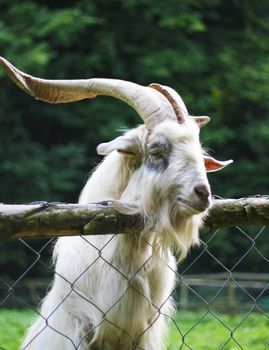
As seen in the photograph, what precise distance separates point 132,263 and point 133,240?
12cm

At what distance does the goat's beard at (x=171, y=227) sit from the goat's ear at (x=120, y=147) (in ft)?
1.26

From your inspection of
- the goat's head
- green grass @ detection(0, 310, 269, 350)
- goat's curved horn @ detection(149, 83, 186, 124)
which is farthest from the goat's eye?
green grass @ detection(0, 310, 269, 350)

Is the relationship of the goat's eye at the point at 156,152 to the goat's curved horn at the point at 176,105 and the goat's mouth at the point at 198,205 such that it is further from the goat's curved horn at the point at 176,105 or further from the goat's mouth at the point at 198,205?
the goat's mouth at the point at 198,205

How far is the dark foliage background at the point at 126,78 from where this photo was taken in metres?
15.8

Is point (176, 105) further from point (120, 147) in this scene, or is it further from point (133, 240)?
point (133, 240)

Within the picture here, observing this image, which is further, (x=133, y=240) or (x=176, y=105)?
(x=176, y=105)

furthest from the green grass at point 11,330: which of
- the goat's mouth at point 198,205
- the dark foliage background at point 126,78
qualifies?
the dark foliage background at point 126,78

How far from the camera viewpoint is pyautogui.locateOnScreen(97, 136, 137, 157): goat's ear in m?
3.79

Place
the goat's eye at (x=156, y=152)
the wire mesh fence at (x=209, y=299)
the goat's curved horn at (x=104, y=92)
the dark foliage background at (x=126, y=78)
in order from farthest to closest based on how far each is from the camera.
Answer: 1. the dark foliage background at (x=126, y=78)
2. the wire mesh fence at (x=209, y=299)
3. the goat's curved horn at (x=104, y=92)
4. the goat's eye at (x=156, y=152)

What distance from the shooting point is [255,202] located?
3311 millimetres

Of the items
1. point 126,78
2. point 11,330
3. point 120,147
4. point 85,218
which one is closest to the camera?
point 85,218

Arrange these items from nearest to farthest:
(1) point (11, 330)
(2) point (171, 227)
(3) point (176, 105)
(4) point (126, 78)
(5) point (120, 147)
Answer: (2) point (171, 227) → (5) point (120, 147) → (3) point (176, 105) → (1) point (11, 330) → (4) point (126, 78)

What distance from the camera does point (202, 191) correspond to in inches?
133

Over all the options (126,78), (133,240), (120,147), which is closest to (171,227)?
(133,240)
